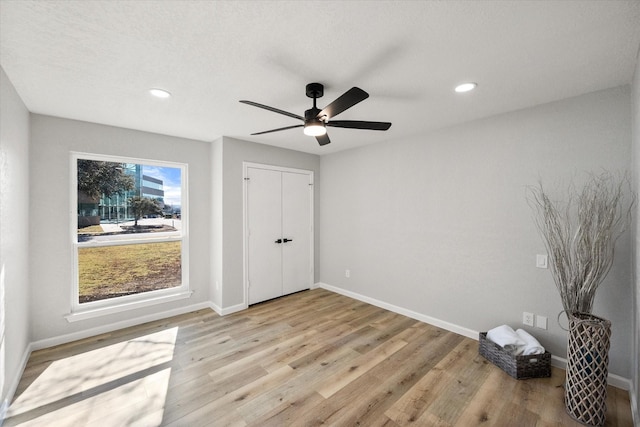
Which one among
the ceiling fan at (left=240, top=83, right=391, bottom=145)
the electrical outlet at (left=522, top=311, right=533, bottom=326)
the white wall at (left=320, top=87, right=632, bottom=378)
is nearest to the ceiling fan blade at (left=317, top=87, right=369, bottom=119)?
the ceiling fan at (left=240, top=83, right=391, bottom=145)

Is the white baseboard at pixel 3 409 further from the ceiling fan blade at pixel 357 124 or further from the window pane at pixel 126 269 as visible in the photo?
the ceiling fan blade at pixel 357 124

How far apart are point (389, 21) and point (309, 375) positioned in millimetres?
2648

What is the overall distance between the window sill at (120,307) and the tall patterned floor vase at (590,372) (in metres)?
4.08

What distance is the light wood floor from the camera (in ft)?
6.15

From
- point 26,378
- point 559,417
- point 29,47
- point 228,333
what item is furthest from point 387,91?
point 26,378

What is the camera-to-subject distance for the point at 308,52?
1697 millimetres

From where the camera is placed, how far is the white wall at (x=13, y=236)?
189cm

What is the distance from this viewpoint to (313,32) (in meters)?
1.51

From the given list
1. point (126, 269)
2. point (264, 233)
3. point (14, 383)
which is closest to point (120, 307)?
point (126, 269)

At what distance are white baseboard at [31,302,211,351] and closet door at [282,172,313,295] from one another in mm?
1323

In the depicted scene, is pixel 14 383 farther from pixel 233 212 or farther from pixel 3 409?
pixel 233 212

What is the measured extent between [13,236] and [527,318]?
458 cm

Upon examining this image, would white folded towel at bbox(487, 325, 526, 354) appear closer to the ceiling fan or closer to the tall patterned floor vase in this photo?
the tall patterned floor vase

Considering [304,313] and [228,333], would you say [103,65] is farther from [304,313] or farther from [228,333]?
[304,313]
